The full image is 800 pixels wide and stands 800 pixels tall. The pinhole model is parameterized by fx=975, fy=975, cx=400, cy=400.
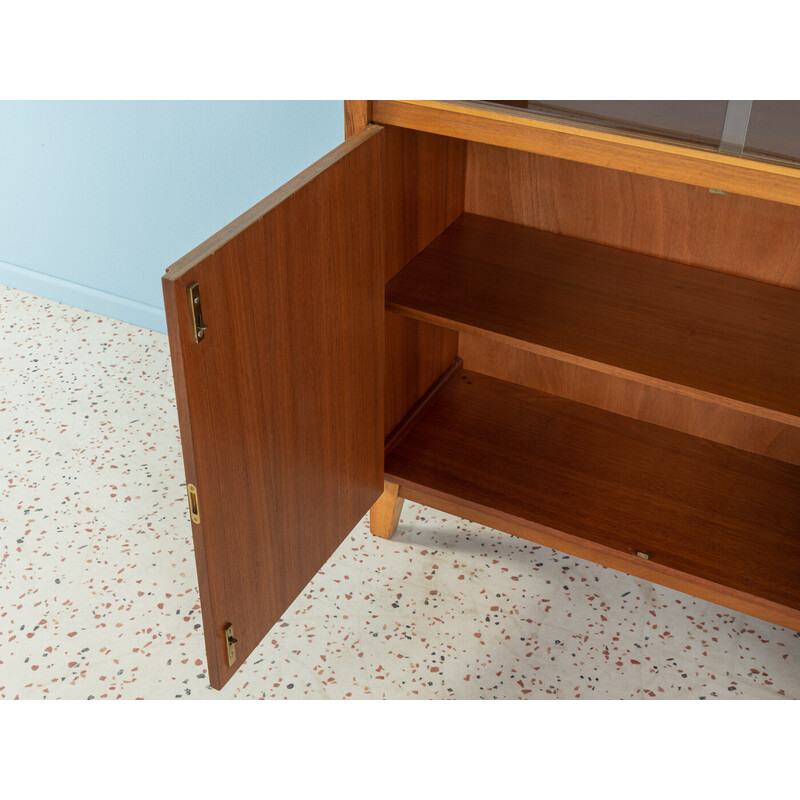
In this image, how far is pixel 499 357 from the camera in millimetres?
1919

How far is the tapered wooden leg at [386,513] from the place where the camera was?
5.92 ft

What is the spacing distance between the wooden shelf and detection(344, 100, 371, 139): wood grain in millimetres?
303

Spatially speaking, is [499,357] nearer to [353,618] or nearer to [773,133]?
[353,618]

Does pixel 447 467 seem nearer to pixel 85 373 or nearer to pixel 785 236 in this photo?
pixel 785 236

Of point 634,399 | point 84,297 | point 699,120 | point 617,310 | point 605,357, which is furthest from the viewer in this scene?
point 84,297

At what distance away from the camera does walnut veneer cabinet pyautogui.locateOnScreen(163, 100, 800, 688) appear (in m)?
1.16

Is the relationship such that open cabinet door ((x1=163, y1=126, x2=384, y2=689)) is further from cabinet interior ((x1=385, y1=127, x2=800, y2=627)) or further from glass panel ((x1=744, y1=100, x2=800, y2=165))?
glass panel ((x1=744, y1=100, x2=800, y2=165))

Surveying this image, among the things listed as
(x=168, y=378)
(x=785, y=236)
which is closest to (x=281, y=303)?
(x=785, y=236)

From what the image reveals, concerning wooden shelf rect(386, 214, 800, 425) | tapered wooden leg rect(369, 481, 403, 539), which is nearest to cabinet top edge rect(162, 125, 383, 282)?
wooden shelf rect(386, 214, 800, 425)

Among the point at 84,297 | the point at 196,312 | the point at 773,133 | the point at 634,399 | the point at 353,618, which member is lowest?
the point at 353,618

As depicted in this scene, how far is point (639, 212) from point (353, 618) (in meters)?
0.85

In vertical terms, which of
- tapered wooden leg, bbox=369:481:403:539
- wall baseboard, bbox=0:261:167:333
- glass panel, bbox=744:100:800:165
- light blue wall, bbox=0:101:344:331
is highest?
glass panel, bbox=744:100:800:165

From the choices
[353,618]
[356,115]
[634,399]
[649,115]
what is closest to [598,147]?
[649,115]

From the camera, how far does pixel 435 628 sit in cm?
169
